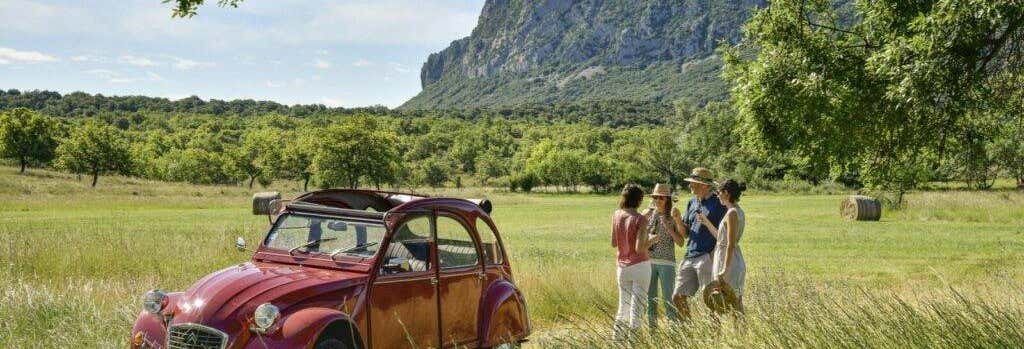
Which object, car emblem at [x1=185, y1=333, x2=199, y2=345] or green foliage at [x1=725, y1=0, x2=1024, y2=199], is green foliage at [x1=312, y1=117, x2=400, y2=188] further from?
car emblem at [x1=185, y1=333, x2=199, y2=345]

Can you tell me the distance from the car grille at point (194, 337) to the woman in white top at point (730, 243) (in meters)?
4.48

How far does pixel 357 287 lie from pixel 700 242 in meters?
3.85

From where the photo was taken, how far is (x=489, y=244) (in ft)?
28.3

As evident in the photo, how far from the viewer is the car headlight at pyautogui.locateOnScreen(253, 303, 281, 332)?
607cm

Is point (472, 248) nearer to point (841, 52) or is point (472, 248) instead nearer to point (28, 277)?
point (841, 52)

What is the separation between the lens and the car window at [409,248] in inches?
287

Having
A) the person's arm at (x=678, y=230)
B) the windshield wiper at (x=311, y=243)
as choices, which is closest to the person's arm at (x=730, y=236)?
the person's arm at (x=678, y=230)

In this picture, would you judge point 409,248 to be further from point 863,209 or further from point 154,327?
point 863,209

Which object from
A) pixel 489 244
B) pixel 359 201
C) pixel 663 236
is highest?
pixel 359 201

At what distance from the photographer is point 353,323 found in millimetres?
6527

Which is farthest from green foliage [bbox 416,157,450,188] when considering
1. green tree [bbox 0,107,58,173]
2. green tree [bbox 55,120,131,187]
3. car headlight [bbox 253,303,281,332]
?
car headlight [bbox 253,303,281,332]

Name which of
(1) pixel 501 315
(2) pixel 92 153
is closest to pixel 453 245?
→ (1) pixel 501 315

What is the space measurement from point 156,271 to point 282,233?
7513 millimetres

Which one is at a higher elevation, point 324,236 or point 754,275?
point 324,236
